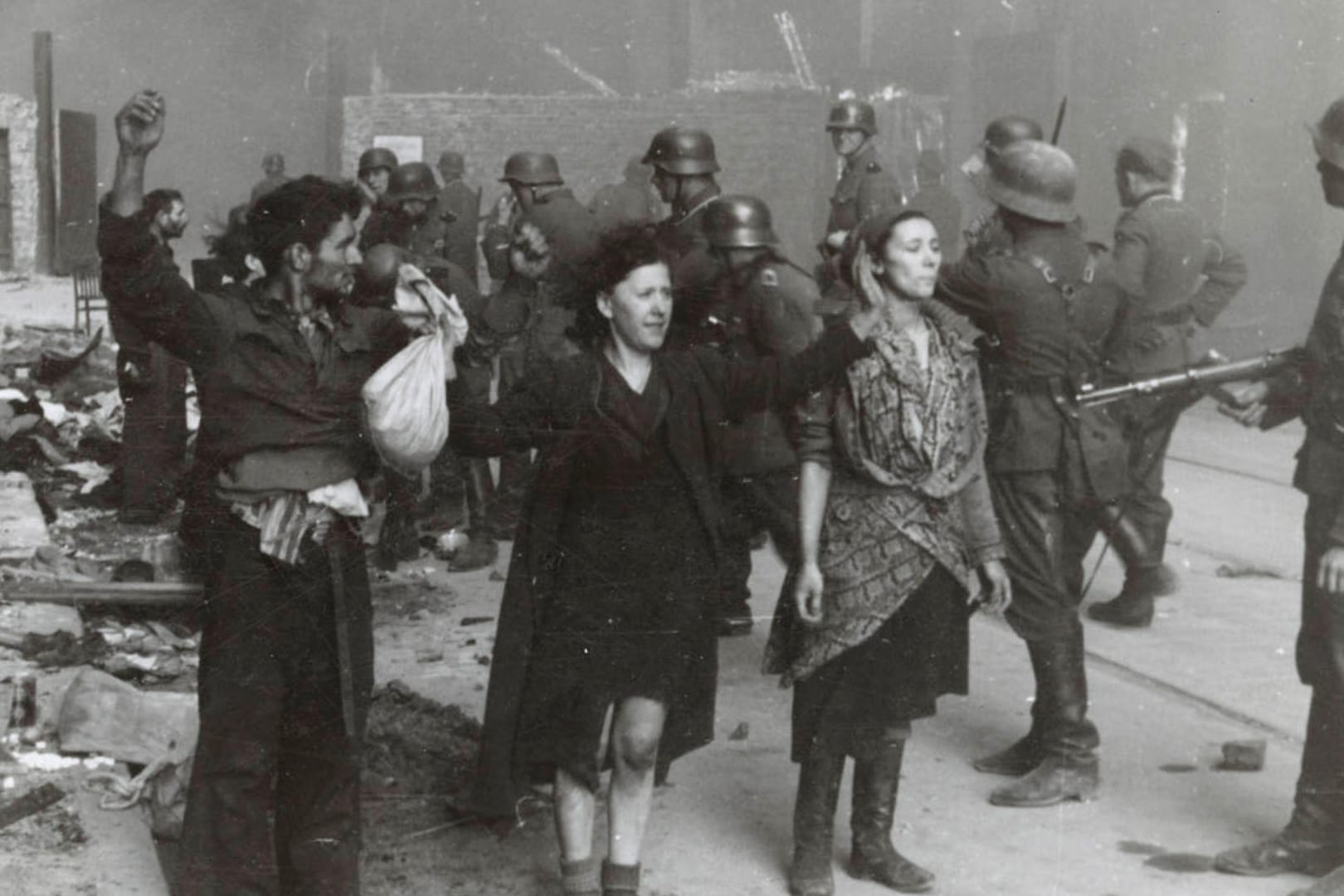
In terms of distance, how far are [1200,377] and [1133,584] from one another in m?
3.00

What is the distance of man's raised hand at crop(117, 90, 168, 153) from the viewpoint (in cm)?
428

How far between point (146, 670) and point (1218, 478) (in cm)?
746

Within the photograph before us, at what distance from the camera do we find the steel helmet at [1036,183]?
5.91 metres

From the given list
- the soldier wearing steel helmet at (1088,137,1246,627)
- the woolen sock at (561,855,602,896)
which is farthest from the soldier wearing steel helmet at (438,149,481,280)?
the woolen sock at (561,855,602,896)

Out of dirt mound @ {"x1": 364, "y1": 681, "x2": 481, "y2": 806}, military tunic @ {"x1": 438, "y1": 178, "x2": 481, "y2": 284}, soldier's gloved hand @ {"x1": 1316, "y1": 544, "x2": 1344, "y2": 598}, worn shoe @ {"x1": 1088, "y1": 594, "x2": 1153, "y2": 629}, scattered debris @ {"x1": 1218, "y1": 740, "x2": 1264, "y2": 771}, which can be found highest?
military tunic @ {"x1": 438, "y1": 178, "x2": 481, "y2": 284}

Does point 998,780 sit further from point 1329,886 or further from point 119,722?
point 119,722

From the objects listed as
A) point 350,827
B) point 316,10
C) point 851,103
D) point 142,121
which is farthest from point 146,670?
point 316,10

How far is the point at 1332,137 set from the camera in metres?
4.89

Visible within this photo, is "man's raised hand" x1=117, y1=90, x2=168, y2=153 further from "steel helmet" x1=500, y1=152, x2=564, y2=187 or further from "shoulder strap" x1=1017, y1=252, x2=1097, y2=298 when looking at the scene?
"steel helmet" x1=500, y1=152, x2=564, y2=187

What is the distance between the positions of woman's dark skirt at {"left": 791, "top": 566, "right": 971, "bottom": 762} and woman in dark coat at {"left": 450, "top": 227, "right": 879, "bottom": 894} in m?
0.42

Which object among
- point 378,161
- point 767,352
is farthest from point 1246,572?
point 378,161

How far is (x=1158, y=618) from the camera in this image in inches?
327

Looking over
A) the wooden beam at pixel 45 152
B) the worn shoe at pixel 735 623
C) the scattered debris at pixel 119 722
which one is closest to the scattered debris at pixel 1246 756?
the worn shoe at pixel 735 623

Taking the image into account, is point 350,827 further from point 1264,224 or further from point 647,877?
point 1264,224
